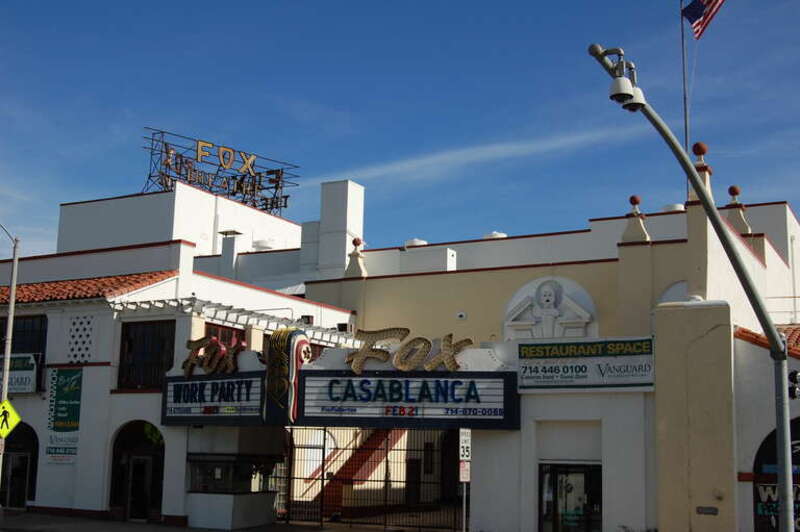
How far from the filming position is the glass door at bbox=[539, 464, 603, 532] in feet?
76.4

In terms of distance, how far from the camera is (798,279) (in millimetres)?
38125

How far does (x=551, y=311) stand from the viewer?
115 ft

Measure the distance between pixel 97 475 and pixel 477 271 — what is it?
51.3 feet

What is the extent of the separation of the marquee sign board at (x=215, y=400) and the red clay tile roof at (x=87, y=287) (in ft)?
11.4

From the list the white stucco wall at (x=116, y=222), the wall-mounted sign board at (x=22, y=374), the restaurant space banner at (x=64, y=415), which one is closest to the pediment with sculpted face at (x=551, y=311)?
the restaurant space banner at (x=64, y=415)

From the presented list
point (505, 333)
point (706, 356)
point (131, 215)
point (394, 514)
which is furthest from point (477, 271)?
point (131, 215)

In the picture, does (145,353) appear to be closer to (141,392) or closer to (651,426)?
(141,392)

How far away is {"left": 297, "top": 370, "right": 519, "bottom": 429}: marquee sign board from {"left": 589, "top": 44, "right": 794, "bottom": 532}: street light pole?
8.90m

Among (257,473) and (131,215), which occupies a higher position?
(131,215)

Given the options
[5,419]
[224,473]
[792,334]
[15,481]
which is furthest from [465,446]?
[15,481]

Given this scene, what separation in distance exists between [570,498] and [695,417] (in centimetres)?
380

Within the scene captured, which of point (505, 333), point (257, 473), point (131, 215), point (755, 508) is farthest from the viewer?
point (131, 215)

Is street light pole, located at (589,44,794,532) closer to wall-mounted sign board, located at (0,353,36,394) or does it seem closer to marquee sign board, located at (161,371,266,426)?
marquee sign board, located at (161,371,266,426)

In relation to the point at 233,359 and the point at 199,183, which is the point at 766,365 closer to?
the point at 233,359
